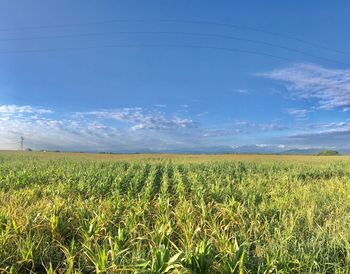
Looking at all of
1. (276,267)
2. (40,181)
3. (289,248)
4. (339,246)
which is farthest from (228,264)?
(40,181)

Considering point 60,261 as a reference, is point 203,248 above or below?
above

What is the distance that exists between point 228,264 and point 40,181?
1315 cm

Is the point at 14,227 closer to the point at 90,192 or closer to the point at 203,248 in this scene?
the point at 203,248

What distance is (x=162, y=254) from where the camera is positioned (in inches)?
155

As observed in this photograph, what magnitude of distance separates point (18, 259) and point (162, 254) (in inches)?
98.6

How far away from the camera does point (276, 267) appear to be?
413 cm

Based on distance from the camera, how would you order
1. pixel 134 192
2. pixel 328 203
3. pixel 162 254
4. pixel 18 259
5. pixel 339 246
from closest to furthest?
pixel 162 254
pixel 18 259
pixel 339 246
pixel 328 203
pixel 134 192

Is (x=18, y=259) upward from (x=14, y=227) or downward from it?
downward

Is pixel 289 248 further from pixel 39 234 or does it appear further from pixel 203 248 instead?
pixel 39 234

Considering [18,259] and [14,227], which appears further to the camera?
[14,227]

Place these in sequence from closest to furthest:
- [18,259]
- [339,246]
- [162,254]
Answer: [162,254] < [18,259] < [339,246]

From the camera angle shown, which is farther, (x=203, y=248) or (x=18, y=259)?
(x=18, y=259)

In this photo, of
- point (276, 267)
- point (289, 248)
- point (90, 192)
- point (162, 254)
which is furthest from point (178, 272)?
point (90, 192)

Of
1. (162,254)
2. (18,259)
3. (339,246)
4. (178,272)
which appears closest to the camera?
(178,272)
